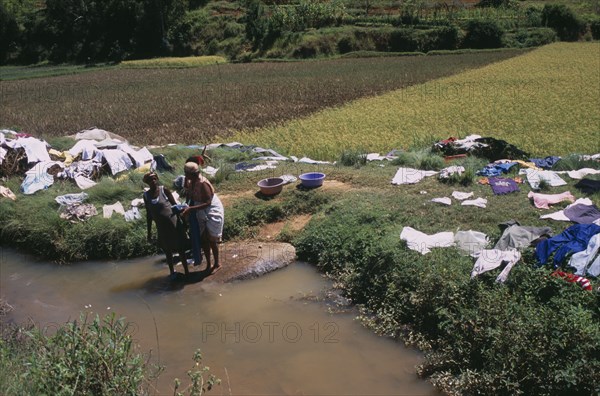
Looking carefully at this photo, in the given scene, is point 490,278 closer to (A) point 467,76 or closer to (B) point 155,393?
(B) point 155,393

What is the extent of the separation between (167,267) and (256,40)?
37672 millimetres

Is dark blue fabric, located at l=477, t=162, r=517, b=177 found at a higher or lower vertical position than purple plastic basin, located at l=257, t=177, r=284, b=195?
lower

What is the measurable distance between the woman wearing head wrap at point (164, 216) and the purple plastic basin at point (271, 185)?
209 centimetres

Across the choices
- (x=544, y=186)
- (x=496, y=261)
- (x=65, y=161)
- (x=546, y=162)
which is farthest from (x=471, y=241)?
(x=65, y=161)

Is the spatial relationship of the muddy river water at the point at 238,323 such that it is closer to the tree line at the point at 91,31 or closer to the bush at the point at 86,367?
the bush at the point at 86,367

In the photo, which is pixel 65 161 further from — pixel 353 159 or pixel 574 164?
pixel 574 164

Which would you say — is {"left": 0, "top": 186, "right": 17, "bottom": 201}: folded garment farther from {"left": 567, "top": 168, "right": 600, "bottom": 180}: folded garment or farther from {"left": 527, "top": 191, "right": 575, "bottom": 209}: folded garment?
{"left": 567, "top": 168, "right": 600, "bottom": 180}: folded garment

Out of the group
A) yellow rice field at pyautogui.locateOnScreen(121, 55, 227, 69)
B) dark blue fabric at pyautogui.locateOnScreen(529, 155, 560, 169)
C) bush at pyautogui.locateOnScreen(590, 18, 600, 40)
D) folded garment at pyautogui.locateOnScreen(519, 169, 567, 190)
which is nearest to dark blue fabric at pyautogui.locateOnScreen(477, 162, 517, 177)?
folded garment at pyautogui.locateOnScreen(519, 169, 567, 190)

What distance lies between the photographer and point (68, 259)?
826 centimetres

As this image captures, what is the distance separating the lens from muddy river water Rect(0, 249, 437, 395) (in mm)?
5117

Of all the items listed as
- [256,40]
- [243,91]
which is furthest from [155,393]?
[256,40]

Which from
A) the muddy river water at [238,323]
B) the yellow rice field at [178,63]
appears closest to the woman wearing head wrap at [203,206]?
the muddy river water at [238,323]

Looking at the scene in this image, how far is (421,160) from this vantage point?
963 centimetres

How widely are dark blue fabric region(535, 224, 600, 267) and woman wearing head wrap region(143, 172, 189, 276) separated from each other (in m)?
4.04
